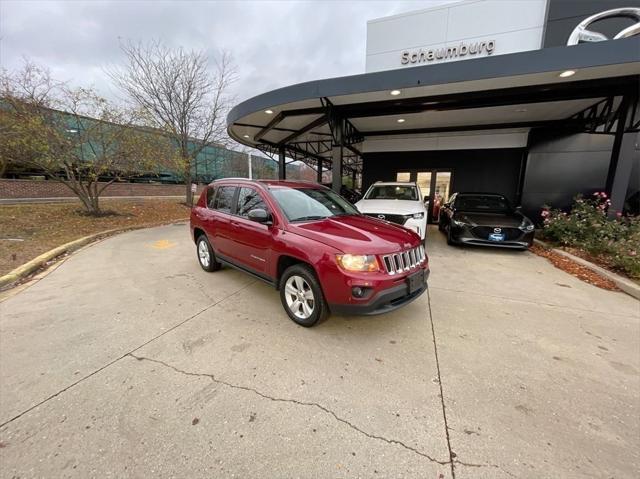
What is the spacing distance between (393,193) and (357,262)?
18.3 ft

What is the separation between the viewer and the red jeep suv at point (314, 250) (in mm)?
2699

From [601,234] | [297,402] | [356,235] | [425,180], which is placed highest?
[425,180]

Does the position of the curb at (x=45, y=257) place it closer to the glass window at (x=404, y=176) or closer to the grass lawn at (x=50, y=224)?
the grass lawn at (x=50, y=224)

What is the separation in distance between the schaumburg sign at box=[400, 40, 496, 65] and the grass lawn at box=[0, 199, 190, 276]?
11.4 metres

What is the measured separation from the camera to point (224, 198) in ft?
14.8

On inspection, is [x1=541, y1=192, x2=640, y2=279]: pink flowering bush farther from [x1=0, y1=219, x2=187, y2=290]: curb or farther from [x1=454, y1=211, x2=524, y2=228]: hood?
[x1=0, y1=219, x2=187, y2=290]: curb

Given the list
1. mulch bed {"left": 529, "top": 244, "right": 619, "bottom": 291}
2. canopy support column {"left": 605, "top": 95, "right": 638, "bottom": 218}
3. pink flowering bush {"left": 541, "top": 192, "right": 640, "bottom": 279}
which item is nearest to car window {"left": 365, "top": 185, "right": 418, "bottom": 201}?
mulch bed {"left": 529, "top": 244, "right": 619, "bottom": 291}

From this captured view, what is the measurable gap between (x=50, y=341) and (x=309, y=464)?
3.09 meters

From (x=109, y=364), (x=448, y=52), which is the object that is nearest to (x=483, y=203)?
(x=448, y=52)

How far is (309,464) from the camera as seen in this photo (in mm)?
1650

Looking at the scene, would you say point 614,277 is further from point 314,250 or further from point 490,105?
point 314,250

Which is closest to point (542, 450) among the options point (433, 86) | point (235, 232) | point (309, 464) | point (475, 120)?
point (309, 464)

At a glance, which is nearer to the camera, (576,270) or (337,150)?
(576,270)


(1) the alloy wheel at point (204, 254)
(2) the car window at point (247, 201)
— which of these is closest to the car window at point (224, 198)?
(2) the car window at point (247, 201)
